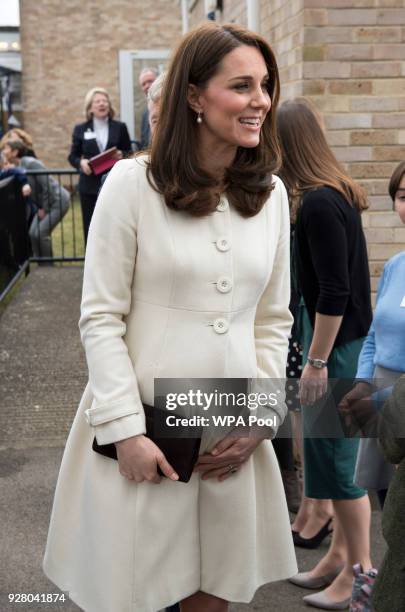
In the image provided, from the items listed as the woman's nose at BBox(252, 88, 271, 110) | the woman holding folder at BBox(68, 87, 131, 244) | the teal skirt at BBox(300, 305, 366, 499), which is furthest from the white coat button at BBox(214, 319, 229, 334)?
the woman holding folder at BBox(68, 87, 131, 244)

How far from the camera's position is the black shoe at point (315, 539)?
13.6ft

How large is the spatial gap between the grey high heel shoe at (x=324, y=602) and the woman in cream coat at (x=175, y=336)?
4.08 feet

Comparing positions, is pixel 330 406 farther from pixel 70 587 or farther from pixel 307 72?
pixel 307 72

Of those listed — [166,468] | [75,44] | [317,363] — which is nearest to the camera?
[166,468]

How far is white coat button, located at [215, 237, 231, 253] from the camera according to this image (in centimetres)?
234

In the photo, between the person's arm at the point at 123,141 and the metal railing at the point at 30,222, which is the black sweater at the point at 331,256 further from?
the person's arm at the point at 123,141

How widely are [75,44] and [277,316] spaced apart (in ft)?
73.7

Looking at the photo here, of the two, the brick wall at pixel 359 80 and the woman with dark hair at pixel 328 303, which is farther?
the brick wall at pixel 359 80

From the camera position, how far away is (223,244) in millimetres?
2346

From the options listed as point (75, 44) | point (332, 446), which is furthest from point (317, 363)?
point (75, 44)

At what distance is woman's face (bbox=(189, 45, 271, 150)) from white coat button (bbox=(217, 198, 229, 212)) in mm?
160

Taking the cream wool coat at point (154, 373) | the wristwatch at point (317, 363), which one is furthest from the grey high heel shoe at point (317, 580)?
the cream wool coat at point (154, 373)

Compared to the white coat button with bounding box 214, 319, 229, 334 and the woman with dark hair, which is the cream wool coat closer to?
the white coat button with bounding box 214, 319, 229, 334

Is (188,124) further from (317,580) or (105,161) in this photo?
(105,161)
